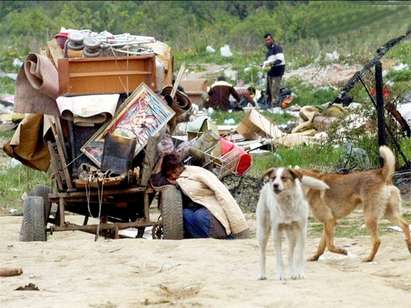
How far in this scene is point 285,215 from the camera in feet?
33.0

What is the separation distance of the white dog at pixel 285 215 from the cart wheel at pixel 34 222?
126 inches

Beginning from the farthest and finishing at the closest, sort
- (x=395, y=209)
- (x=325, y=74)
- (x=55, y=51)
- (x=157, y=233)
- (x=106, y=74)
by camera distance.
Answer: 1. (x=325, y=74)
2. (x=55, y=51)
3. (x=157, y=233)
4. (x=106, y=74)
5. (x=395, y=209)

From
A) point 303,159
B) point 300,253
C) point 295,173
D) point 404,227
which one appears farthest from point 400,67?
point 300,253

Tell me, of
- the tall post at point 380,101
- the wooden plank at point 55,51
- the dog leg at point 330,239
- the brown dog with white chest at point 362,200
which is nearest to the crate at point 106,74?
the wooden plank at point 55,51

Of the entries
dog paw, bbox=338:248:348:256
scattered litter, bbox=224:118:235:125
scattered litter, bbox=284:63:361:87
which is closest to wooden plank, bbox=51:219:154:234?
dog paw, bbox=338:248:348:256

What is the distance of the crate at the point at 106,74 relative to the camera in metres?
12.7

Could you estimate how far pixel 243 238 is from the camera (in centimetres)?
1297

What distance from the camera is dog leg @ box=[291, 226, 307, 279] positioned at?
389 inches

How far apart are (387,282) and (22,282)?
Result: 2936mm

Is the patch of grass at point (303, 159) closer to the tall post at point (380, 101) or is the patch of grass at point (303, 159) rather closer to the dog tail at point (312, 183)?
the tall post at point (380, 101)

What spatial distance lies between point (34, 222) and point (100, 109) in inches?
54.0

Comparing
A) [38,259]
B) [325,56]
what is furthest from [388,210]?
[325,56]

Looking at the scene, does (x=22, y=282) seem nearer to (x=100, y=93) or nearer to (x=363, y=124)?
(x=100, y=93)

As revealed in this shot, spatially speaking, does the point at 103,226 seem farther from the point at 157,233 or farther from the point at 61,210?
the point at 157,233
